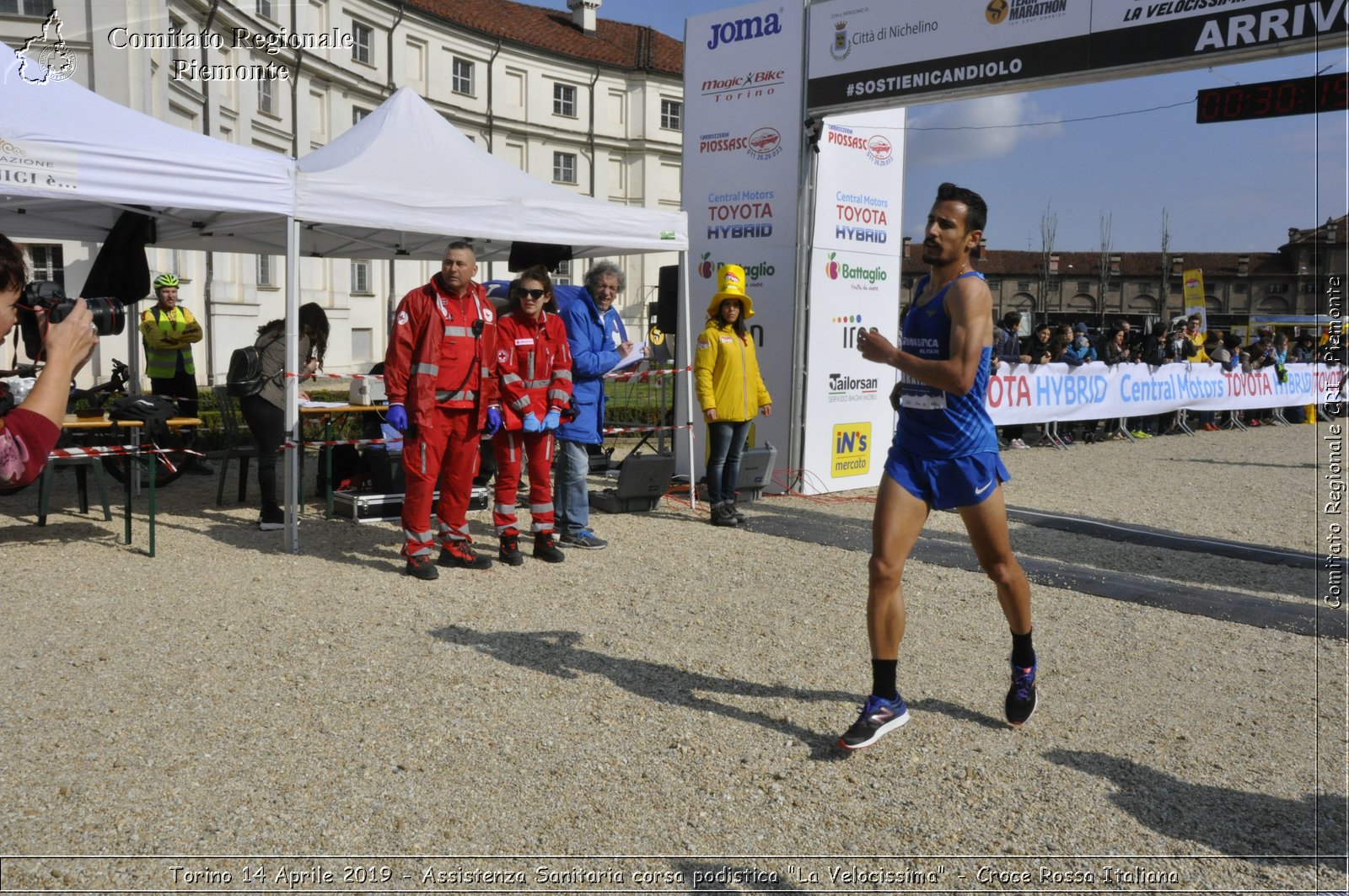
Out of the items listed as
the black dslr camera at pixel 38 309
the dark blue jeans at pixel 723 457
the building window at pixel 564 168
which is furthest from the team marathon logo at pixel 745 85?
the building window at pixel 564 168

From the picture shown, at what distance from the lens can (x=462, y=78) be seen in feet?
157

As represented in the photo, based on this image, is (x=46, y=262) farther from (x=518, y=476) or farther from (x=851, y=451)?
(x=518, y=476)

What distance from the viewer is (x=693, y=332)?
11781 millimetres

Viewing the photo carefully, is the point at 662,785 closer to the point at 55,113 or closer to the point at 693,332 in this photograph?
the point at 55,113

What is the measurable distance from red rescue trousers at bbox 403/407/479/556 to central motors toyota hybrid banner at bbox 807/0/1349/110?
5436 mm

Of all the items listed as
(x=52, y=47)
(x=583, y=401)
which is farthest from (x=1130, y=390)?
(x=52, y=47)

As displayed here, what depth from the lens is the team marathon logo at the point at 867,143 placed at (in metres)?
10.6

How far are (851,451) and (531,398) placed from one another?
5.01 meters

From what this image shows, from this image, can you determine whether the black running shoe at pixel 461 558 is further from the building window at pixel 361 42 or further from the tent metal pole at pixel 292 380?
the building window at pixel 361 42

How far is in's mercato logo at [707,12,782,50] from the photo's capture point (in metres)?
10.7

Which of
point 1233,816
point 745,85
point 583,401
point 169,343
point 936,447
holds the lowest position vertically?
point 1233,816

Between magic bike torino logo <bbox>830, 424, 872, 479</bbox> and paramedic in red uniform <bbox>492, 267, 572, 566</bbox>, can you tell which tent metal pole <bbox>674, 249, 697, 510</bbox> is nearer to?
magic bike torino logo <bbox>830, 424, 872, 479</bbox>

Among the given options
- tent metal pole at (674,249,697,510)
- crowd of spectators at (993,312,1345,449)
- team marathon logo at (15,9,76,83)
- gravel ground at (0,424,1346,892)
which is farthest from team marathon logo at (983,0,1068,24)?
team marathon logo at (15,9,76,83)

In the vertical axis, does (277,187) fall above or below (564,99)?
below
